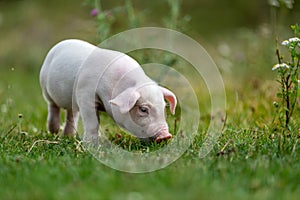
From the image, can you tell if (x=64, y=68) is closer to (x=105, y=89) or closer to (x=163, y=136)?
(x=105, y=89)

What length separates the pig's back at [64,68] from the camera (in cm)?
416

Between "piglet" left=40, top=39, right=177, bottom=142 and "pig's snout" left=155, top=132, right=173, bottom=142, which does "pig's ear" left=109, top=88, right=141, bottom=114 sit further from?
"pig's snout" left=155, top=132, right=173, bottom=142

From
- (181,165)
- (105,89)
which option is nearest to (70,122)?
(105,89)

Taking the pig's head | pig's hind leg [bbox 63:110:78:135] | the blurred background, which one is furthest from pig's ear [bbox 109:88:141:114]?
the blurred background

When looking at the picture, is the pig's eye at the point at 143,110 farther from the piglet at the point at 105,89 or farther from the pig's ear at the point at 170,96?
the pig's ear at the point at 170,96

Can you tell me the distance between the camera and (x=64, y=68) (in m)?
4.20

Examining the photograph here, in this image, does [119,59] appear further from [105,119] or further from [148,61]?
[148,61]

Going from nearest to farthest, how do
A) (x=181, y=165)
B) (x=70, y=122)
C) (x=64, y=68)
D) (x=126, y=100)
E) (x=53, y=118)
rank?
(x=181, y=165), (x=126, y=100), (x=64, y=68), (x=70, y=122), (x=53, y=118)

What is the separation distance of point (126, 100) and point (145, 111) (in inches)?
6.3

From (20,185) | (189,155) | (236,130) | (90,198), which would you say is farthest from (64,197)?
(236,130)

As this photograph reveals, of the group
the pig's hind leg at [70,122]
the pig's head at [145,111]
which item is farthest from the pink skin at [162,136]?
the pig's hind leg at [70,122]

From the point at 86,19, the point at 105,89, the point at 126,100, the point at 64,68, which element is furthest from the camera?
the point at 86,19

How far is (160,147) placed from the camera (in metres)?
3.69

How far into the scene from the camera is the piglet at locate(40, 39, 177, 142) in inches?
147
